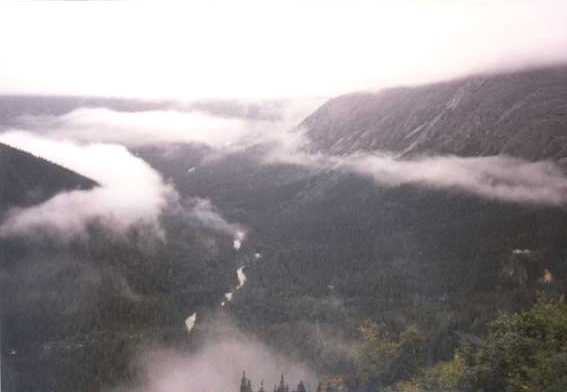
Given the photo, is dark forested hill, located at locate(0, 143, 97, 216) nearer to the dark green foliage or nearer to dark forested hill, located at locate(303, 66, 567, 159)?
the dark green foliage

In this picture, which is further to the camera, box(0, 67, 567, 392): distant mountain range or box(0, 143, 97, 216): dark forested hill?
box(0, 143, 97, 216): dark forested hill

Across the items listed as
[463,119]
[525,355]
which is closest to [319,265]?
[463,119]

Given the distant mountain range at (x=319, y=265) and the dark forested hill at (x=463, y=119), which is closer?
the distant mountain range at (x=319, y=265)

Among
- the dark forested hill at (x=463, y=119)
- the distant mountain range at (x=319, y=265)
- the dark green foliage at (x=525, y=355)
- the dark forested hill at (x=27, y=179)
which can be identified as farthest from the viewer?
the dark forested hill at (x=463, y=119)

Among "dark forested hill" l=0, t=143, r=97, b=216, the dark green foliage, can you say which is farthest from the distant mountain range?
the dark green foliage

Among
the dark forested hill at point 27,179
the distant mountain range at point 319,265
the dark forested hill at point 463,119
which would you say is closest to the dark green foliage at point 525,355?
the distant mountain range at point 319,265

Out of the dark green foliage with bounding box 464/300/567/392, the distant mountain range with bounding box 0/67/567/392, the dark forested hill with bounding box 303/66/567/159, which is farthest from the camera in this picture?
the dark forested hill with bounding box 303/66/567/159

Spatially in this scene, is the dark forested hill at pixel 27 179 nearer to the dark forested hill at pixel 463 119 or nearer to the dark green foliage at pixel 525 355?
the dark green foliage at pixel 525 355

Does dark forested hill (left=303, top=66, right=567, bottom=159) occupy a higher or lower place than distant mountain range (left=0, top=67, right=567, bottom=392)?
higher

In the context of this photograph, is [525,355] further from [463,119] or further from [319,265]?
[463,119]
